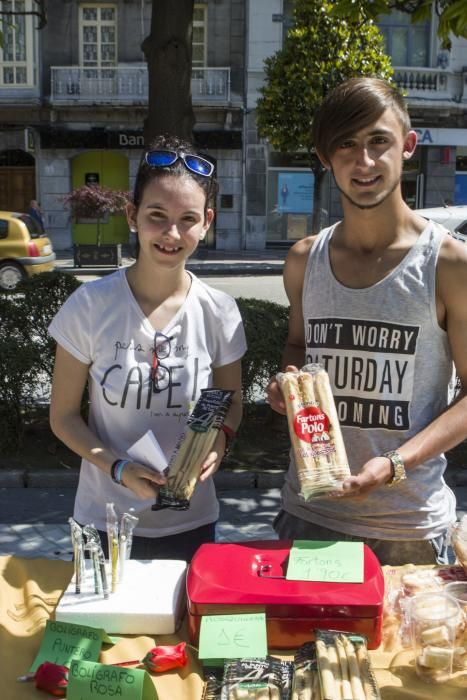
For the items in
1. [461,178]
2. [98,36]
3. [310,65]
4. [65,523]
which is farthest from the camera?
[461,178]

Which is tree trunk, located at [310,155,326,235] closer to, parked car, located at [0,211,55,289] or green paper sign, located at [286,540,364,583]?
parked car, located at [0,211,55,289]

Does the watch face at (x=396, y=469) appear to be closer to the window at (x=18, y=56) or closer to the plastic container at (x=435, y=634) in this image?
the plastic container at (x=435, y=634)

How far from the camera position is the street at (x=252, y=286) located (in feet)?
52.4

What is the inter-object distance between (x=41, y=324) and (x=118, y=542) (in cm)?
489

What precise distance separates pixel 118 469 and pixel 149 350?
0.35 meters

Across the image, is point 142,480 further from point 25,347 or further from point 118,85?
point 118,85

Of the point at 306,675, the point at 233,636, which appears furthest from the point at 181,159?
the point at 306,675

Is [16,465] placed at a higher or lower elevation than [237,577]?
lower

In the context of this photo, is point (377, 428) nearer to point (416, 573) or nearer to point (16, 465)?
point (416, 573)

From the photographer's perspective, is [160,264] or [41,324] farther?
[41,324]

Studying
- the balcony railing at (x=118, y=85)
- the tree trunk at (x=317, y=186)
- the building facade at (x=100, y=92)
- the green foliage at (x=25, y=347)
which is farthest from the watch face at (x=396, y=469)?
the balcony railing at (x=118, y=85)

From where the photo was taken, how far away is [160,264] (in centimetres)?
228

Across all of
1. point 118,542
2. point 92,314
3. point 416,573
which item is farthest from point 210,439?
point 416,573

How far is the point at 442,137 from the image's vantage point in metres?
25.7
